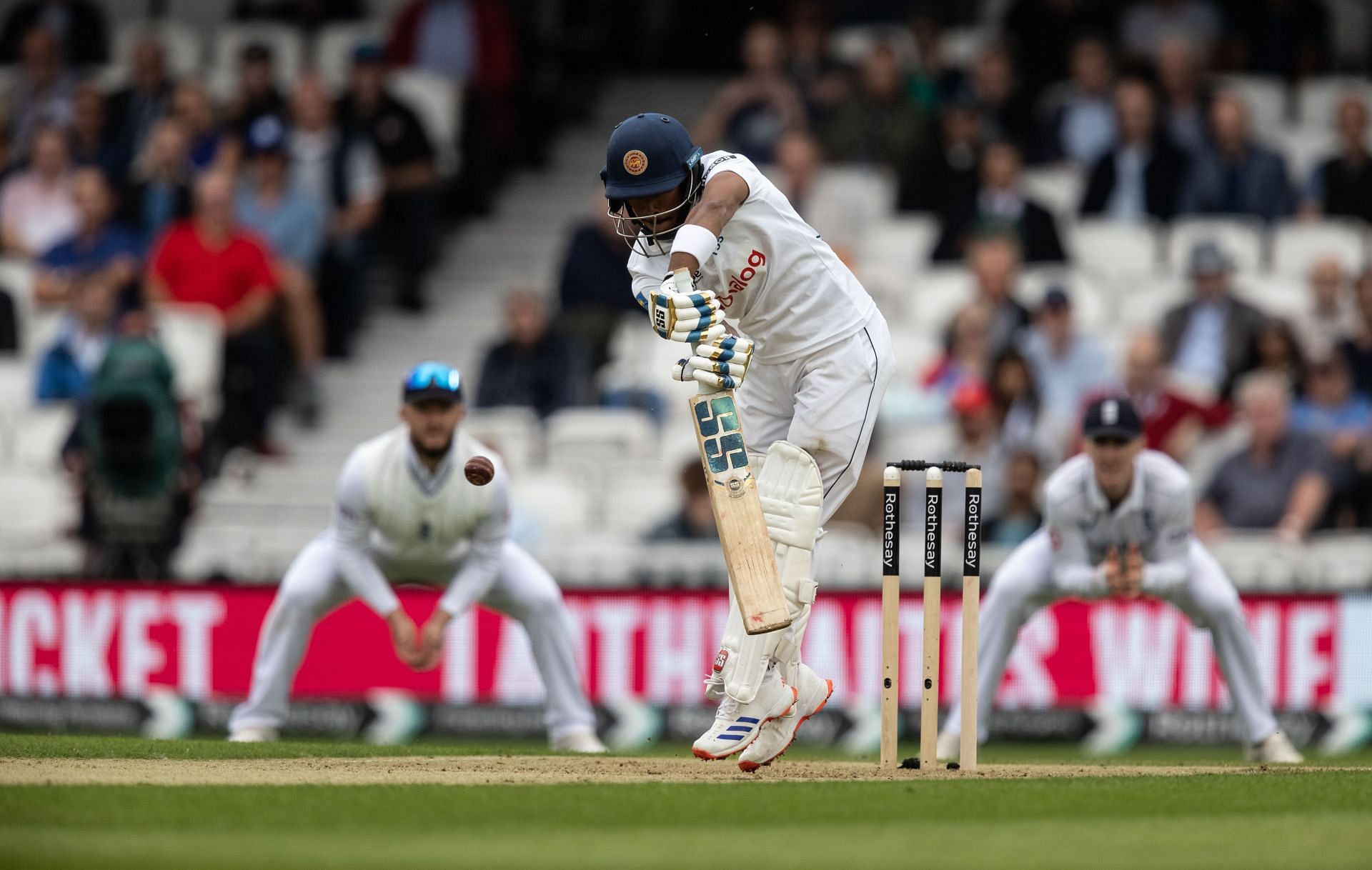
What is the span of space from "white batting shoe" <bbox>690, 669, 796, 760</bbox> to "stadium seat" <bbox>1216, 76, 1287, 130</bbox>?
923cm

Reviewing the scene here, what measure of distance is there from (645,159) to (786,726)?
83.4 inches

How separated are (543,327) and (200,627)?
309cm

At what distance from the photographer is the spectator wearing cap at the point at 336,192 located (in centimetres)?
1548

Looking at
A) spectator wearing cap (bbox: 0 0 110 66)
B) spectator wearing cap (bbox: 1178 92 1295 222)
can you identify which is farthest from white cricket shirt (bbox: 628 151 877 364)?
spectator wearing cap (bbox: 0 0 110 66)

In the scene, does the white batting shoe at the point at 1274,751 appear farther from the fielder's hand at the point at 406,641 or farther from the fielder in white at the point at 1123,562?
the fielder's hand at the point at 406,641

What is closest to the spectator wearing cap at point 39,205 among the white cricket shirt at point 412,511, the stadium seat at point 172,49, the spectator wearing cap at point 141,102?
the spectator wearing cap at point 141,102

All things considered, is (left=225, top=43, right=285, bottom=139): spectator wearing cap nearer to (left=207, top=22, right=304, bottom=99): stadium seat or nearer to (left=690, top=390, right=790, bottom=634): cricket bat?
(left=207, top=22, right=304, bottom=99): stadium seat

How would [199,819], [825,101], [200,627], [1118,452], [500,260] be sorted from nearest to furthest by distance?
[199,819]
[1118,452]
[200,627]
[825,101]
[500,260]

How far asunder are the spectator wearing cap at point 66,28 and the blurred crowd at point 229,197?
0.8 inches

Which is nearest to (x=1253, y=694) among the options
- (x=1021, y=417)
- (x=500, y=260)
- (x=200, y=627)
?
(x=1021, y=417)

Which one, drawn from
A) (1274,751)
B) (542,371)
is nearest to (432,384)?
(542,371)

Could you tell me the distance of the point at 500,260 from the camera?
661 inches

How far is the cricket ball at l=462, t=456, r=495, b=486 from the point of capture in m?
8.66

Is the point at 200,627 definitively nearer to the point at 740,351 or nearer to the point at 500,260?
the point at 500,260
